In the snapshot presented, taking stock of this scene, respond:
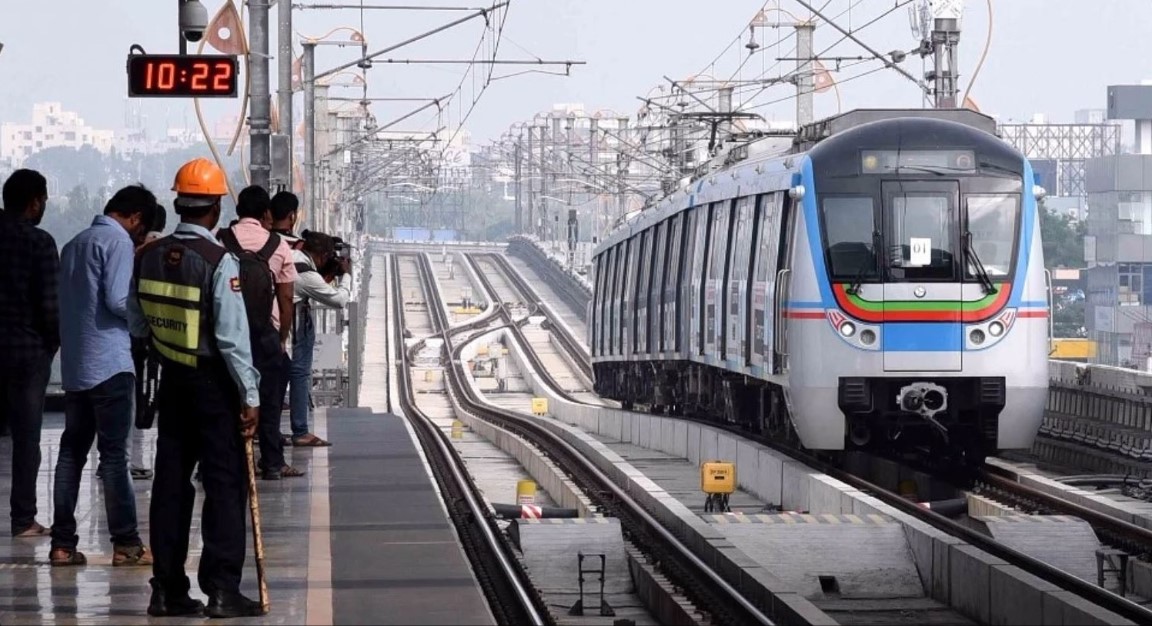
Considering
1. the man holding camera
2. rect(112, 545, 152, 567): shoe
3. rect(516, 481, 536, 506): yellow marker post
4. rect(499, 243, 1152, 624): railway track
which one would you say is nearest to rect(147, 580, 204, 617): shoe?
rect(112, 545, 152, 567): shoe

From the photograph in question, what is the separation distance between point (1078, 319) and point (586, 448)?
270 feet

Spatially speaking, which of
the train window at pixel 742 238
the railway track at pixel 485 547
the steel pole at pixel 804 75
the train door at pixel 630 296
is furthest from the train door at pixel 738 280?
the steel pole at pixel 804 75

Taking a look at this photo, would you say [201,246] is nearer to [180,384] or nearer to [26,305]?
[180,384]

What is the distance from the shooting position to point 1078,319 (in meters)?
106

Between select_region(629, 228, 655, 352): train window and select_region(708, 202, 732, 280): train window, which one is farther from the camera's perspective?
select_region(629, 228, 655, 352): train window

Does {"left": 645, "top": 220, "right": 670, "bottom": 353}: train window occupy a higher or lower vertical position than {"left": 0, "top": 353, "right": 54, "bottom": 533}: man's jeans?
higher

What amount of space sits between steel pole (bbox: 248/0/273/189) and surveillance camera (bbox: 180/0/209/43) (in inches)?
105

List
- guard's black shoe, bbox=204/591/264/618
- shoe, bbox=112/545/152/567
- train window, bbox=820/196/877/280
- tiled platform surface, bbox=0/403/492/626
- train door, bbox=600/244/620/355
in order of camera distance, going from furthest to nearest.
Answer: train door, bbox=600/244/620/355 → train window, bbox=820/196/877/280 → shoe, bbox=112/545/152/567 → tiled platform surface, bbox=0/403/492/626 → guard's black shoe, bbox=204/591/264/618

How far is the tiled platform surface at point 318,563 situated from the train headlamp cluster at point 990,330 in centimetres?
559

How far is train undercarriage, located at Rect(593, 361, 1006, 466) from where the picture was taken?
64.8ft

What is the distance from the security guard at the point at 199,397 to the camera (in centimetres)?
954

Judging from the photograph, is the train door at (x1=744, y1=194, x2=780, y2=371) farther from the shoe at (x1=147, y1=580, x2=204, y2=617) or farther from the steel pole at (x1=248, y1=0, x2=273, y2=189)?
the shoe at (x1=147, y1=580, x2=204, y2=617)

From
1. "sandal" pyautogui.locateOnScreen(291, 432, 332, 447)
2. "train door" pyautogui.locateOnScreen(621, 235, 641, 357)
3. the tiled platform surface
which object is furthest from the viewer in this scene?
"train door" pyautogui.locateOnScreen(621, 235, 641, 357)

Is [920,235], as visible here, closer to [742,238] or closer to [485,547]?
[742,238]
